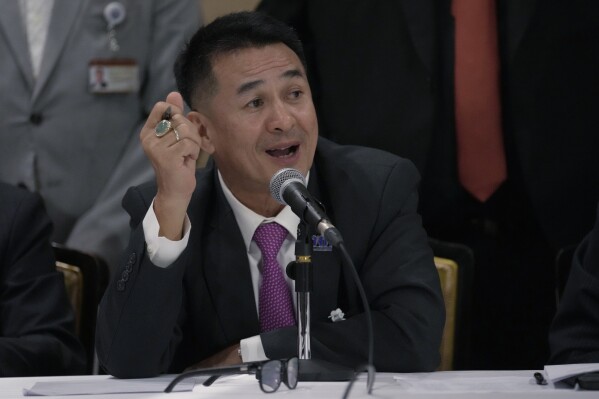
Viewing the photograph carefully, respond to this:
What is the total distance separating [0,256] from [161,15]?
111 centimetres

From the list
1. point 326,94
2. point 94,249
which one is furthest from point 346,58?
point 94,249

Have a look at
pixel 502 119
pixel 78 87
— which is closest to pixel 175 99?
pixel 78 87

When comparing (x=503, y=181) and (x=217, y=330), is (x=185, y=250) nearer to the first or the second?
(x=217, y=330)

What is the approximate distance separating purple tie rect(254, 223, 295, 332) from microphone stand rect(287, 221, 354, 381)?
47cm

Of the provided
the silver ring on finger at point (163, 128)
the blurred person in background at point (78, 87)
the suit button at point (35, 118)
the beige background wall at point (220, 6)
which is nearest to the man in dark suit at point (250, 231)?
the silver ring on finger at point (163, 128)

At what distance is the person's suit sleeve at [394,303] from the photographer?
2773 mm

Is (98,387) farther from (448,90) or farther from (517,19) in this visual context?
(517,19)

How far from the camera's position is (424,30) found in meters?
3.77

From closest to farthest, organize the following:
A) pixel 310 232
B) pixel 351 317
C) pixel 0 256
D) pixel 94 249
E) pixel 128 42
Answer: pixel 310 232, pixel 351 317, pixel 0 256, pixel 94 249, pixel 128 42

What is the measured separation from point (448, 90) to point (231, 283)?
1.19 metres

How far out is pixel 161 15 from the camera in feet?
12.9

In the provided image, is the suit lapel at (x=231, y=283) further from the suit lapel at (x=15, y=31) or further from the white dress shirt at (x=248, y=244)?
the suit lapel at (x=15, y=31)

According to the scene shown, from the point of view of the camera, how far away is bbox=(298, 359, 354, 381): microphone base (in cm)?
241

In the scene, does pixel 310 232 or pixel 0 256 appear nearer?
pixel 310 232
